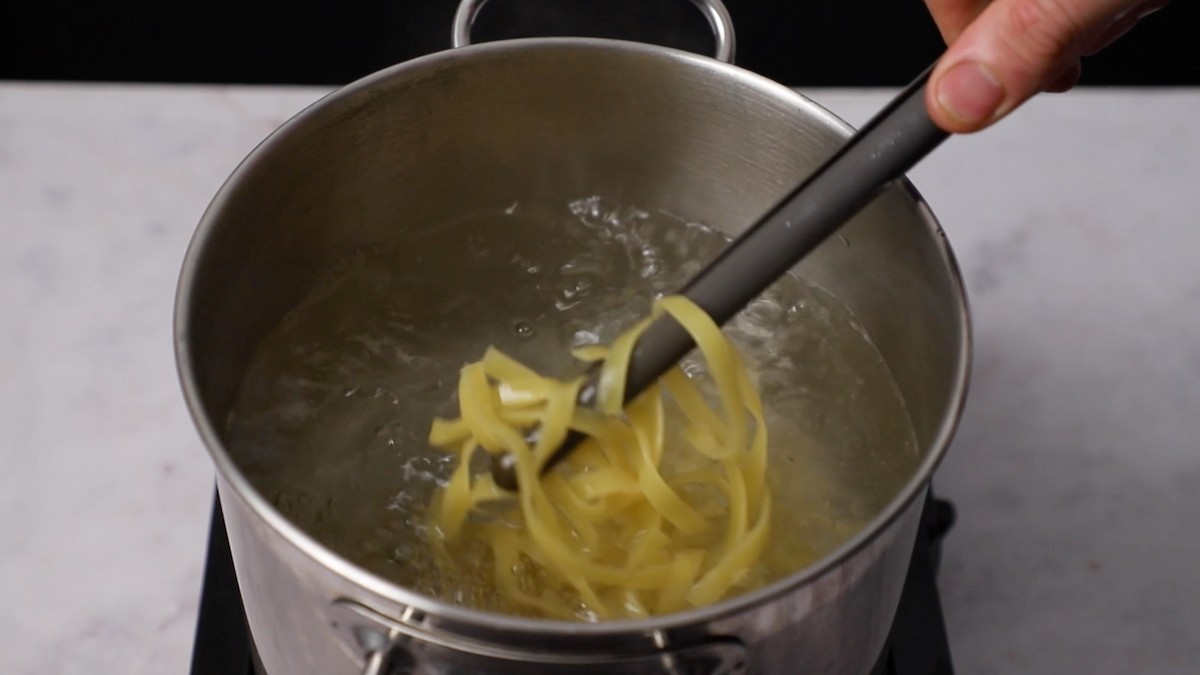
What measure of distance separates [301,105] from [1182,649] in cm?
97

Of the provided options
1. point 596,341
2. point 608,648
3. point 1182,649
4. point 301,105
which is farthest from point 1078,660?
point 301,105

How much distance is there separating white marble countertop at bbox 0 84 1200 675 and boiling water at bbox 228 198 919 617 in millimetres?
166

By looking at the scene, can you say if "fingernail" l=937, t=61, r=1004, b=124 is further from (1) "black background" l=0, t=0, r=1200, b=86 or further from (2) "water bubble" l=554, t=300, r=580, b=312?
(1) "black background" l=0, t=0, r=1200, b=86

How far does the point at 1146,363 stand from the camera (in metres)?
1.17

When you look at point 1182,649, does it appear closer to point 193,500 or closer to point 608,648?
point 608,648

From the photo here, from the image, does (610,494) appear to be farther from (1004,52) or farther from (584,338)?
(1004,52)

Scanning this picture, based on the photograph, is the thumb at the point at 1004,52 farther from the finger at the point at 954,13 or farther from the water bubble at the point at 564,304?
the water bubble at the point at 564,304

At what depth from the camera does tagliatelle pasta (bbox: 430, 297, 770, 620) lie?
79 centimetres

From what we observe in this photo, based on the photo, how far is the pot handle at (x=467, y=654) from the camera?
613 millimetres

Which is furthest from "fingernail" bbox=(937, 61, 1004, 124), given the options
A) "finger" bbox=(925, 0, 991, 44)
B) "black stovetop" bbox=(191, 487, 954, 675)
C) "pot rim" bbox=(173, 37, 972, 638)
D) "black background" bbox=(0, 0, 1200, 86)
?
"black background" bbox=(0, 0, 1200, 86)

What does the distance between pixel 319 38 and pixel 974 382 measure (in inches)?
42.2

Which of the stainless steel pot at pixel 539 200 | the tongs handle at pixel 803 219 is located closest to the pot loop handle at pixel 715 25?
the stainless steel pot at pixel 539 200

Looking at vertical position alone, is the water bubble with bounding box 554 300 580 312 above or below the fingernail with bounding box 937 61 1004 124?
below

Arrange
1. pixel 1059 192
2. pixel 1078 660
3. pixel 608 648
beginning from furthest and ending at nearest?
pixel 1059 192, pixel 1078 660, pixel 608 648
